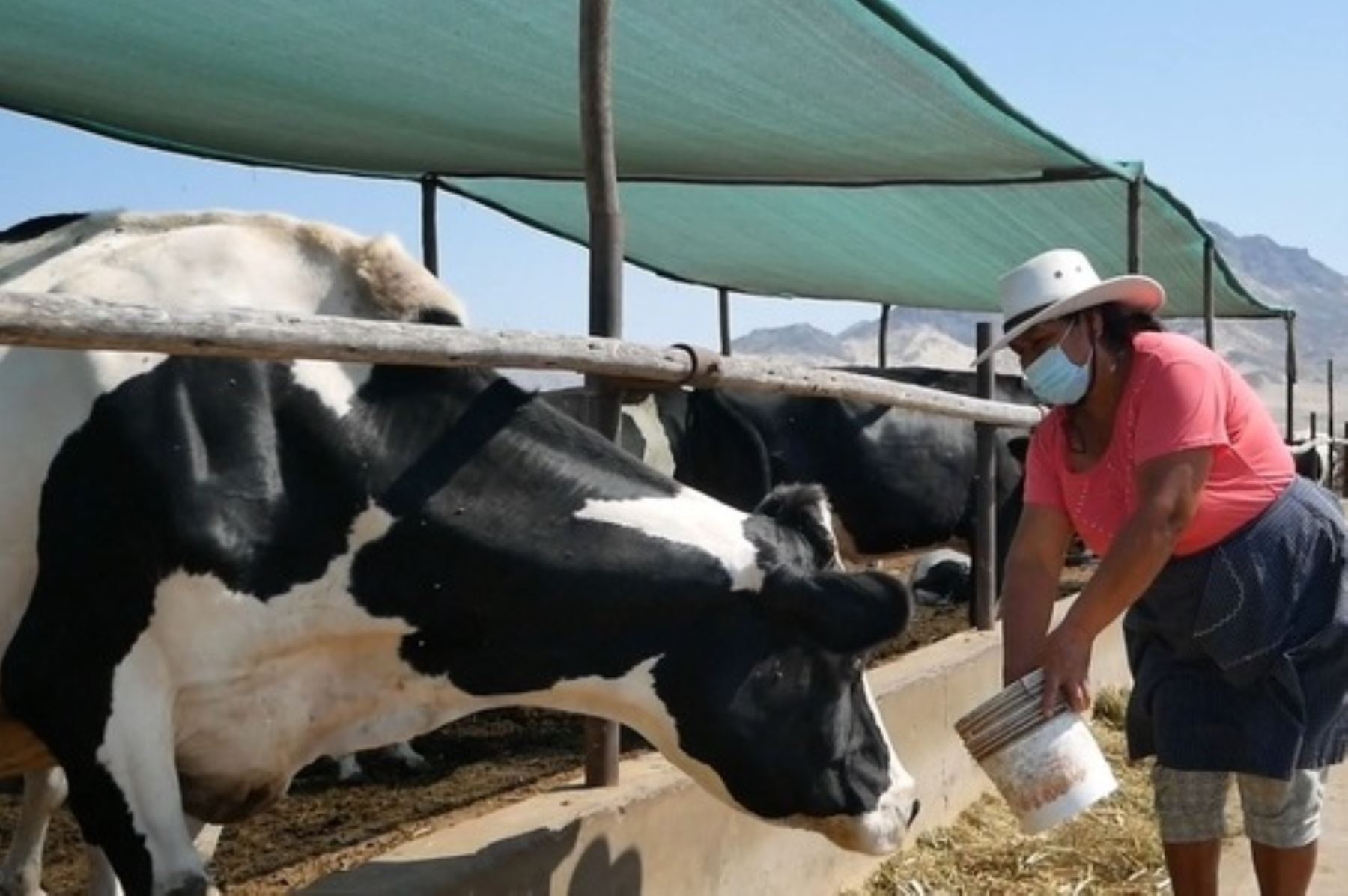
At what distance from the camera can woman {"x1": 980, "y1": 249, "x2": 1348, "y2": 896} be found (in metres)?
3.43

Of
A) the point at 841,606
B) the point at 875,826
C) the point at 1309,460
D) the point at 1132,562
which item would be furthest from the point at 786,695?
the point at 1309,460

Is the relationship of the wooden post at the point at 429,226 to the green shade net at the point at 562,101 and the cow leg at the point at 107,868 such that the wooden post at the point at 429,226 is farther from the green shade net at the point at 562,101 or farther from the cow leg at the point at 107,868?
the cow leg at the point at 107,868

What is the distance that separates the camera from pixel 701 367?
3719 mm

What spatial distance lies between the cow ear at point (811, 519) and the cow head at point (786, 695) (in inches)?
4.9

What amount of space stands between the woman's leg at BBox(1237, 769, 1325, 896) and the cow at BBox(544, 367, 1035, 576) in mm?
4794

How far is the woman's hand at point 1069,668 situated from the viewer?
11.1ft

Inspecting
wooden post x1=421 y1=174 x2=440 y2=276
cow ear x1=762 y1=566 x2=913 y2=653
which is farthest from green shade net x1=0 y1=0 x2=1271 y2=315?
cow ear x1=762 y1=566 x2=913 y2=653

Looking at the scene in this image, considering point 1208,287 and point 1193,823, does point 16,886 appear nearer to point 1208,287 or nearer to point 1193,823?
point 1193,823

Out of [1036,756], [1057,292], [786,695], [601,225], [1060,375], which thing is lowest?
[1036,756]

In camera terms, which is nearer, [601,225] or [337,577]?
[337,577]

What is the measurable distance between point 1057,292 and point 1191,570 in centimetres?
63

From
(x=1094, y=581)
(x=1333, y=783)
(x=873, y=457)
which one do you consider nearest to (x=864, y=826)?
(x=1094, y=581)

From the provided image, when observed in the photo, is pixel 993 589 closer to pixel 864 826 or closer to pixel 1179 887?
pixel 1179 887

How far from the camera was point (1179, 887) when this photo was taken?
382cm
